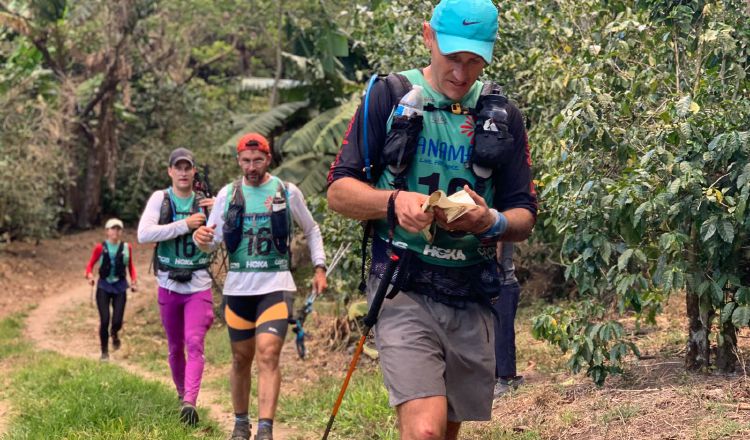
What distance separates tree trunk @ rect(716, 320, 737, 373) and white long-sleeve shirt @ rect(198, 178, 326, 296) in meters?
2.82

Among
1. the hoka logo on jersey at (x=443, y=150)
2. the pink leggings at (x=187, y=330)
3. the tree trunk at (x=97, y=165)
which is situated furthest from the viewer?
the tree trunk at (x=97, y=165)

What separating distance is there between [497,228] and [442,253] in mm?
253

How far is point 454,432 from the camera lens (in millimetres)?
4180

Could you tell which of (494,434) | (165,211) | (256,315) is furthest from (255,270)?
(494,434)

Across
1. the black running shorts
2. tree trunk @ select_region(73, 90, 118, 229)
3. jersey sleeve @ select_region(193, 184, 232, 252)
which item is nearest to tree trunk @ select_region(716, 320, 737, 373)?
the black running shorts

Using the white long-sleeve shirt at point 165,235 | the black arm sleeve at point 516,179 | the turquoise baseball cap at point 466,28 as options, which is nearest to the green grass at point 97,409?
the white long-sleeve shirt at point 165,235

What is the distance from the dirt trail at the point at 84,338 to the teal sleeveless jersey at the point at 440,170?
4.28 m

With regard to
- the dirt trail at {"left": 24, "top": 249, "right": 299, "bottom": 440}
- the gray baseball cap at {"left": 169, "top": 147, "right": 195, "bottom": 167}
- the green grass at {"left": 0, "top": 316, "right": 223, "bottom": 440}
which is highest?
the gray baseball cap at {"left": 169, "top": 147, "right": 195, "bottom": 167}

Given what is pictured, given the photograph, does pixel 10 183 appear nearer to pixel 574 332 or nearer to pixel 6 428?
pixel 6 428

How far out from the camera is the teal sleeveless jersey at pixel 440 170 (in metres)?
3.96

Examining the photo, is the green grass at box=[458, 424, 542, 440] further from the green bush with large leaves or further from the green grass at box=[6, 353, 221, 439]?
the green grass at box=[6, 353, 221, 439]

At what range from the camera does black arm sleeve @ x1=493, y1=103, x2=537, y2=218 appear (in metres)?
4.13

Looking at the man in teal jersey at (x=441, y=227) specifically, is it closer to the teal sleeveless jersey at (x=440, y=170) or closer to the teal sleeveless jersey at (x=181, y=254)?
the teal sleeveless jersey at (x=440, y=170)

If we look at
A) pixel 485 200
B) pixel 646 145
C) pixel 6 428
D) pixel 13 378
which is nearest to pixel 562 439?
pixel 646 145
